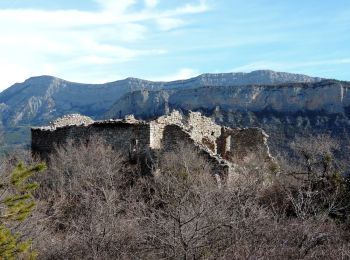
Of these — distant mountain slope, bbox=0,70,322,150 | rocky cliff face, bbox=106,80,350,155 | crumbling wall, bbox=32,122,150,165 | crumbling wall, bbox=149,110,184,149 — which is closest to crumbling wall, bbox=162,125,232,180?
crumbling wall, bbox=149,110,184,149

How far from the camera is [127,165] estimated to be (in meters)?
21.8

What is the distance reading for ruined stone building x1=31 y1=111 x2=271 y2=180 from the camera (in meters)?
21.5

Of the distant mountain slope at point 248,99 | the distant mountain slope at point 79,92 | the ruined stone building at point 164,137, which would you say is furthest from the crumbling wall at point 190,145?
the distant mountain slope at point 79,92

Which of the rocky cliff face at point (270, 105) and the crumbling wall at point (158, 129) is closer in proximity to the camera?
the crumbling wall at point (158, 129)

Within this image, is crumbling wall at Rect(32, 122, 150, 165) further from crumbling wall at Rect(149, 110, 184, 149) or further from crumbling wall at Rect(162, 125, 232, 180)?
crumbling wall at Rect(162, 125, 232, 180)

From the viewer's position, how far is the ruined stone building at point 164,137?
2145cm

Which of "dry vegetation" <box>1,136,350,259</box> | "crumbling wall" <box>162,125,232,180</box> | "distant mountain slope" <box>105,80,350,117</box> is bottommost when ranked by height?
"dry vegetation" <box>1,136,350,259</box>

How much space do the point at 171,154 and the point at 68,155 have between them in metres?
4.53

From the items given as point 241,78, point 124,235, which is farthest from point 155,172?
point 241,78

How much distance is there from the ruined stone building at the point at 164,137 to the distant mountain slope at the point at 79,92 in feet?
280

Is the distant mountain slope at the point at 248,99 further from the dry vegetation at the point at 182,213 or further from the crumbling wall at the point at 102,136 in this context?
the dry vegetation at the point at 182,213

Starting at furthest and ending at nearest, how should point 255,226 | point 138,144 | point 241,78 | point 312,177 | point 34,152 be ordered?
point 241,78 < point 34,152 < point 138,144 < point 312,177 < point 255,226

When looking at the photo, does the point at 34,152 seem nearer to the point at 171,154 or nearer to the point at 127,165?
the point at 127,165

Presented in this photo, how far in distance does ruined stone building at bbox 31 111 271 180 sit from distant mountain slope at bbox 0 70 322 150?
85470mm
